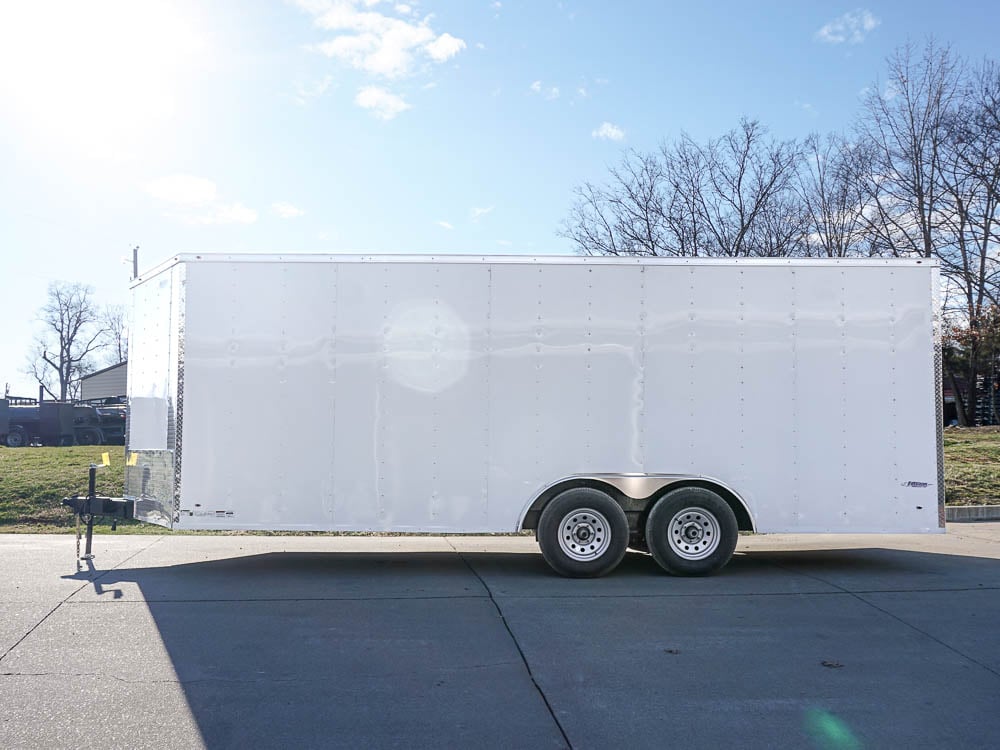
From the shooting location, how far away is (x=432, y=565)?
9.14 metres

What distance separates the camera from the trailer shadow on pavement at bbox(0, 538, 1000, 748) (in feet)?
14.2

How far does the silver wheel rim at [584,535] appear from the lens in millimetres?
8117

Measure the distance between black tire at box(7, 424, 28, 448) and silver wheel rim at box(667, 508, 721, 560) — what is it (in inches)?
1219

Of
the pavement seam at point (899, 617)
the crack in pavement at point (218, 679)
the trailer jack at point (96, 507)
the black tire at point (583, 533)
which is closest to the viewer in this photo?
the crack in pavement at point (218, 679)

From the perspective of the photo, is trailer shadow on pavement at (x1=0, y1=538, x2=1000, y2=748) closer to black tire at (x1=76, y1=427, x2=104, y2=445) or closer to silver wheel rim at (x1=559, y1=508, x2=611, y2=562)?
silver wheel rim at (x1=559, y1=508, x2=611, y2=562)

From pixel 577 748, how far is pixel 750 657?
6.59 feet

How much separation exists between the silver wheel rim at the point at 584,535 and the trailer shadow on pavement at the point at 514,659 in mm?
279

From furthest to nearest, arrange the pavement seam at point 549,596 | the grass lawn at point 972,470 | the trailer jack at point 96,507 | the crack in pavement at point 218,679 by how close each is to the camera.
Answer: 1. the grass lawn at point 972,470
2. the trailer jack at point 96,507
3. the pavement seam at point 549,596
4. the crack in pavement at point 218,679

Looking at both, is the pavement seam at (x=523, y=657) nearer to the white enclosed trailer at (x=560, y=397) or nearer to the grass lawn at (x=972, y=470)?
the white enclosed trailer at (x=560, y=397)

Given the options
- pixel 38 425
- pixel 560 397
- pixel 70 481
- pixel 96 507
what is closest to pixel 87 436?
pixel 38 425

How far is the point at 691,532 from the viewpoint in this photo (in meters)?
8.27

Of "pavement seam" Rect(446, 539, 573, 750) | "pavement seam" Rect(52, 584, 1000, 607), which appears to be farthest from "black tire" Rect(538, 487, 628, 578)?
"pavement seam" Rect(446, 539, 573, 750)

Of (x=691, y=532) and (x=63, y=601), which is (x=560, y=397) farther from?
(x=63, y=601)

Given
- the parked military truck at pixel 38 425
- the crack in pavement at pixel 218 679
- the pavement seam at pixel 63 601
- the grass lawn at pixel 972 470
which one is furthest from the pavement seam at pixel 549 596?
the parked military truck at pixel 38 425
